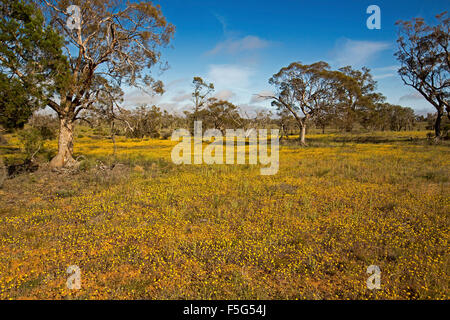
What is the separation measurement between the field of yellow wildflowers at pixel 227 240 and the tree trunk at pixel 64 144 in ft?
11.3

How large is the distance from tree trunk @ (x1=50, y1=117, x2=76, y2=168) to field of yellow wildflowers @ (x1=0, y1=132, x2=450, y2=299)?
11.3 feet

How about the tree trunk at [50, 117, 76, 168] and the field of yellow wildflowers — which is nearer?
the field of yellow wildflowers

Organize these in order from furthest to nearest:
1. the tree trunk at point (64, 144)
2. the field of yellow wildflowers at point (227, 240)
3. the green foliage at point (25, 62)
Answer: the tree trunk at point (64, 144) < the green foliage at point (25, 62) < the field of yellow wildflowers at point (227, 240)

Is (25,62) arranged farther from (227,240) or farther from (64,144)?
(227,240)

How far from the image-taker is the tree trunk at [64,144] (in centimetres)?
1345

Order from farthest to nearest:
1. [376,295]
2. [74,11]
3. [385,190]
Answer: [74,11], [385,190], [376,295]

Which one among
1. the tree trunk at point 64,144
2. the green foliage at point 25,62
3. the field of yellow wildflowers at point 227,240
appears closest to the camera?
the field of yellow wildflowers at point 227,240

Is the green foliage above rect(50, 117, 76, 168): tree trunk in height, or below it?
above

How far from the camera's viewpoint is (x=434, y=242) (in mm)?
5078

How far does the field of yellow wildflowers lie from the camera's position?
3.82 m

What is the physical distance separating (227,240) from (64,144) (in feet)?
43.0

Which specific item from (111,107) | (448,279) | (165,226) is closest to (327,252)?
(448,279)

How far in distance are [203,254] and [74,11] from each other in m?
16.1

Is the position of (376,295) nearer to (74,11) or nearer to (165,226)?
(165,226)
